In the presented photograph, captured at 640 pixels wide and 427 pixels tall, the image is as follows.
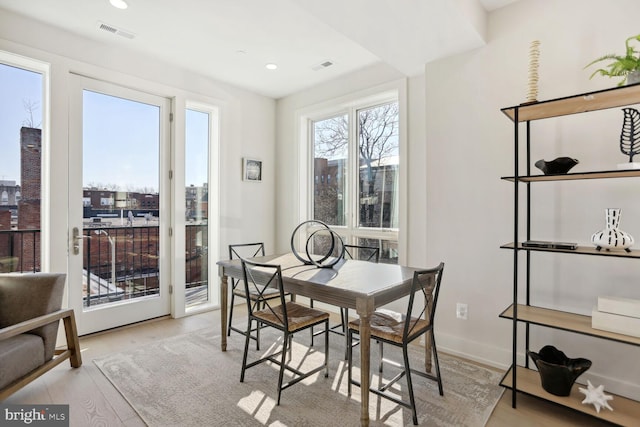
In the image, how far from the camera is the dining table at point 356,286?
6.23 feet

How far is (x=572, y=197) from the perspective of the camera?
7.47ft

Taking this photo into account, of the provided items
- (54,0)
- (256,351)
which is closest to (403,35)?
(54,0)

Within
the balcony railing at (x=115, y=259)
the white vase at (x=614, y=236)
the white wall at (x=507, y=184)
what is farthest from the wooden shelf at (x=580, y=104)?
the balcony railing at (x=115, y=259)

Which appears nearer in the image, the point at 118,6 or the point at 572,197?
the point at 572,197

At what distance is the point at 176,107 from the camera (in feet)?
12.1

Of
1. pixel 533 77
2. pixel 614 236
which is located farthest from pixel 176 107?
pixel 614 236

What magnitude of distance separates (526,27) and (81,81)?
3711 millimetres

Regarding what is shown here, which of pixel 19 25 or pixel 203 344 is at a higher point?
pixel 19 25

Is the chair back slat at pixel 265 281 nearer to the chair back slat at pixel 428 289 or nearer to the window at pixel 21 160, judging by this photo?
the chair back slat at pixel 428 289

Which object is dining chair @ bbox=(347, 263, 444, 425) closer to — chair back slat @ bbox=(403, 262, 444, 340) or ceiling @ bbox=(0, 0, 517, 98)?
chair back slat @ bbox=(403, 262, 444, 340)

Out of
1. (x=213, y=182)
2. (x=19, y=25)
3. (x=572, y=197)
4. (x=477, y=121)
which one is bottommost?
(x=572, y=197)

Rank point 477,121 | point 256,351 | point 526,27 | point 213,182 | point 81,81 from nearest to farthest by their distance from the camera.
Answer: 1. point 526,27
2. point 477,121
3. point 256,351
4. point 81,81
5. point 213,182

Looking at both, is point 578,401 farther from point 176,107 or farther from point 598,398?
point 176,107

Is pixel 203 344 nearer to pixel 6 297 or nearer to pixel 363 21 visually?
pixel 6 297
